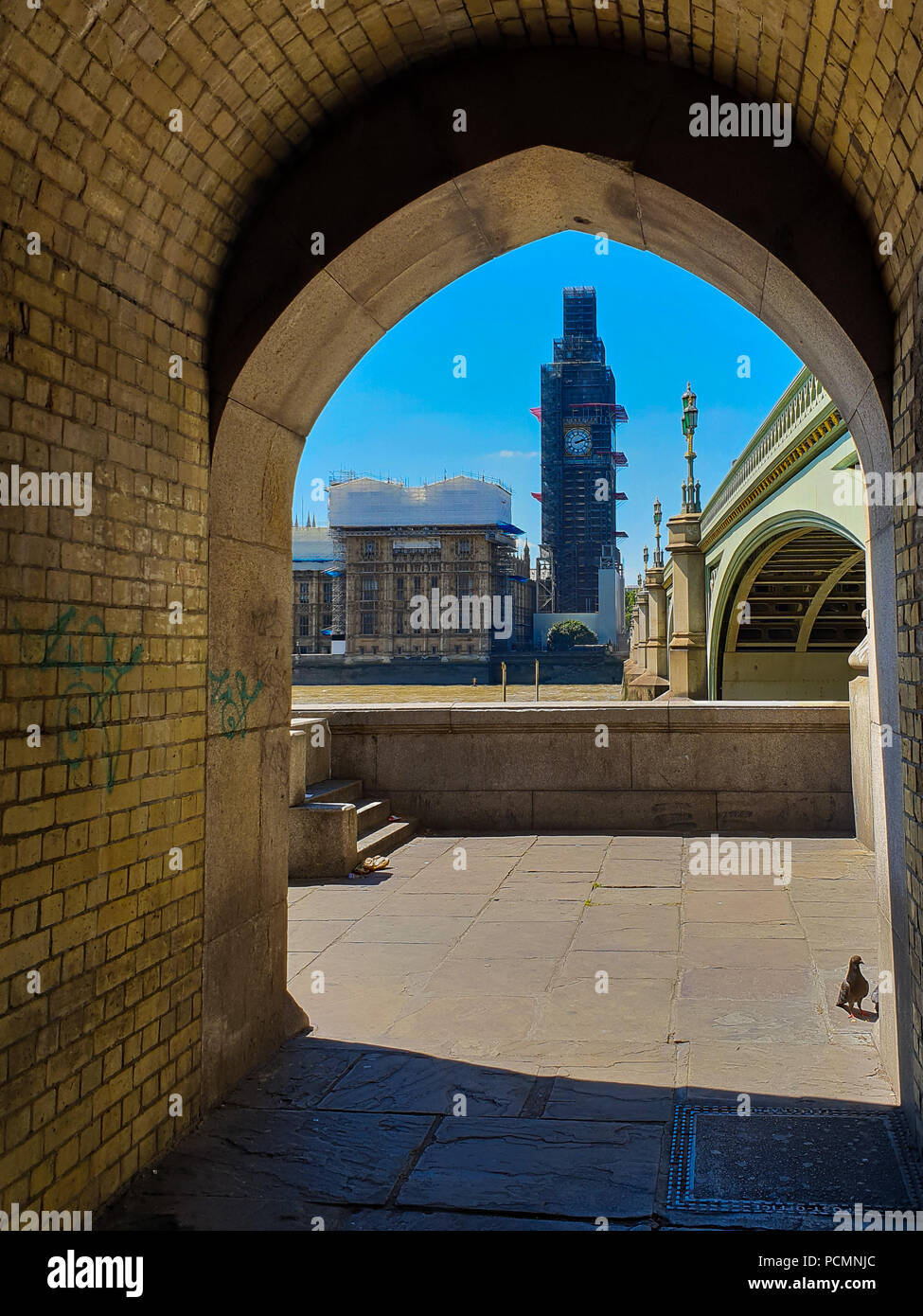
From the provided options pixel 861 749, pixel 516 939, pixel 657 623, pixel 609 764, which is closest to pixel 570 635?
pixel 657 623

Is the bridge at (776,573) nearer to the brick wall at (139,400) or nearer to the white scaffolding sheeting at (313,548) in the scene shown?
the brick wall at (139,400)

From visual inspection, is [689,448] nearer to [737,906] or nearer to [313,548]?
[737,906]

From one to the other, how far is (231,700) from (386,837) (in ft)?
18.0

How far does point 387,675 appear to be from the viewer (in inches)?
3588

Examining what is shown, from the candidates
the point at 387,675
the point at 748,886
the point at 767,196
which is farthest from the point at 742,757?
the point at 387,675

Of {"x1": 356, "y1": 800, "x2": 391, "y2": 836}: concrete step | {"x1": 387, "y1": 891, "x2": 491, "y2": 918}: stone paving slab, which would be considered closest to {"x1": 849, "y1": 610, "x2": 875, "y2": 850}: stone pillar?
{"x1": 387, "y1": 891, "x2": 491, "y2": 918}: stone paving slab

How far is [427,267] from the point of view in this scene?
19.0ft

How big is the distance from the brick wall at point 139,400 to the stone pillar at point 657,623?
1858 inches

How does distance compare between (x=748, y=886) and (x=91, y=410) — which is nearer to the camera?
(x=91, y=410)

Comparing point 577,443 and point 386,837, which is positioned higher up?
point 577,443

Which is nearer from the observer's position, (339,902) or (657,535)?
(339,902)

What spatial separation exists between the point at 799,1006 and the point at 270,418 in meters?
4.26

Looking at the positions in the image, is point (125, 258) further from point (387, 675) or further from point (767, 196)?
point (387, 675)

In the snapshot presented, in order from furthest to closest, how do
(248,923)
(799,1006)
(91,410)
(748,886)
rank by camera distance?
(748,886) < (799,1006) < (248,923) < (91,410)
